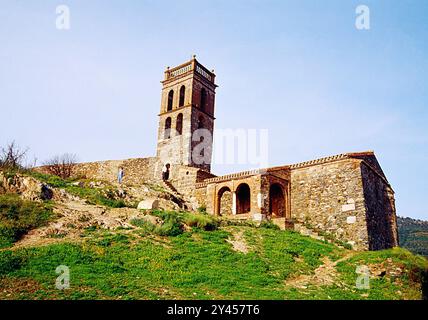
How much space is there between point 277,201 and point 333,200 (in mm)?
4612

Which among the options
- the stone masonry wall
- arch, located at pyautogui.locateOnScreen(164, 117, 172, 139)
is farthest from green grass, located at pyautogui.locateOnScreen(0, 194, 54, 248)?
arch, located at pyautogui.locateOnScreen(164, 117, 172, 139)

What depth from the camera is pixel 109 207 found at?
22.1 m

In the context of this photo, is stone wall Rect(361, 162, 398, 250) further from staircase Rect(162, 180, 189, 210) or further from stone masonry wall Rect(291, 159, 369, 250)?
staircase Rect(162, 180, 189, 210)

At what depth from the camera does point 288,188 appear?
26.9m

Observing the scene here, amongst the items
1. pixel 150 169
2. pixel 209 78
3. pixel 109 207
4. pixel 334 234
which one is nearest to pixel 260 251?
pixel 334 234

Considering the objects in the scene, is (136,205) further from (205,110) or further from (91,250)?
(205,110)

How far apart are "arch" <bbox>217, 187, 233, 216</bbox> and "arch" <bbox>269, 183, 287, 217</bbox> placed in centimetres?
326

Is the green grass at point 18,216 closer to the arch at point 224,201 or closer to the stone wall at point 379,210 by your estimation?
the arch at point 224,201

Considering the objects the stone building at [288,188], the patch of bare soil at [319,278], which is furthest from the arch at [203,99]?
the patch of bare soil at [319,278]

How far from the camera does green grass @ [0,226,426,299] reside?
1166 centimetres

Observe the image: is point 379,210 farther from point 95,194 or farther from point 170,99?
point 170,99

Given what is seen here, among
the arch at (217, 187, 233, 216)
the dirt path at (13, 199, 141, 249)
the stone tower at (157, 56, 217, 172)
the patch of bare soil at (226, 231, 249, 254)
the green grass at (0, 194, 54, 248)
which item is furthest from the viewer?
the stone tower at (157, 56, 217, 172)

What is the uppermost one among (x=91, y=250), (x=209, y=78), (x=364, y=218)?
(x=209, y=78)
